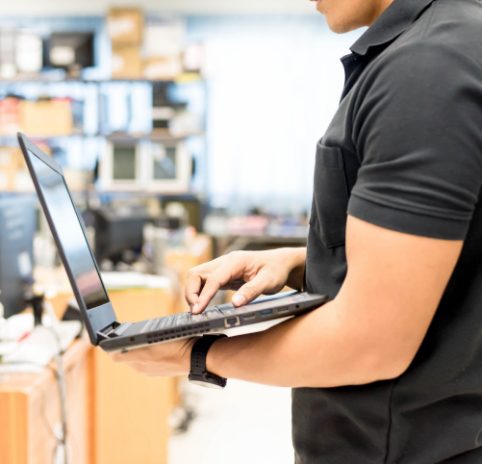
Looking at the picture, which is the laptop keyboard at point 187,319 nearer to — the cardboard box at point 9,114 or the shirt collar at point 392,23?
the shirt collar at point 392,23

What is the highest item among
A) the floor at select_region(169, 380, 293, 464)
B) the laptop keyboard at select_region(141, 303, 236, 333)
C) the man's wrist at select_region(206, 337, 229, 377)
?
the laptop keyboard at select_region(141, 303, 236, 333)

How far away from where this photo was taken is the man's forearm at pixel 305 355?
0.68 metres

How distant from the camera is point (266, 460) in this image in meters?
2.83

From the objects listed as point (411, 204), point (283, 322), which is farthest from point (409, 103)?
point (283, 322)

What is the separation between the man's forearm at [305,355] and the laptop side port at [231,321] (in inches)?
1.9

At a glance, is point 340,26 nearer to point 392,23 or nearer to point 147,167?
point 392,23

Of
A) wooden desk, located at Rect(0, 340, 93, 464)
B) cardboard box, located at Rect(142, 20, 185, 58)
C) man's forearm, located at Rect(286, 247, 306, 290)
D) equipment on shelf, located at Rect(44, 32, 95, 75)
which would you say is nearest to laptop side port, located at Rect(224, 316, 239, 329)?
man's forearm, located at Rect(286, 247, 306, 290)

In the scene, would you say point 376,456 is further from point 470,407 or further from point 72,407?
point 72,407

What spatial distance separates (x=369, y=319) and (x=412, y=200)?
13 cm

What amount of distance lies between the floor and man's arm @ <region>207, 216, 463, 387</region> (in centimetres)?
228

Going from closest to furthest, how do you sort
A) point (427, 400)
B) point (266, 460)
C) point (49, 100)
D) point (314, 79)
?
point (427, 400) → point (266, 460) → point (49, 100) → point (314, 79)

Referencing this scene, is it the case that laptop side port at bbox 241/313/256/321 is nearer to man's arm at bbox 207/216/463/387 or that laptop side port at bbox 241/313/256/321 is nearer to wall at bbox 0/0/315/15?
man's arm at bbox 207/216/463/387

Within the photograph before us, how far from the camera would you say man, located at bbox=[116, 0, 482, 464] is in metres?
0.63

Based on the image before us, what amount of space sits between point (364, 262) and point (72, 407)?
1674 mm
